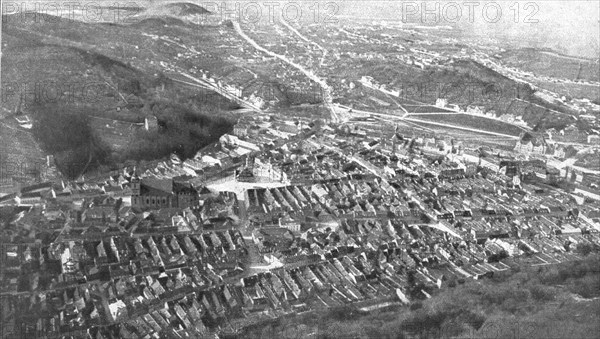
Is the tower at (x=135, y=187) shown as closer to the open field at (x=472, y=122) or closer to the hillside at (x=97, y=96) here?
the hillside at (x=97, y=96)

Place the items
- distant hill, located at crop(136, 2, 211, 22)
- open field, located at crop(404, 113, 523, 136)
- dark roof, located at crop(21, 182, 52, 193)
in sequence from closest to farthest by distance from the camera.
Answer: dark roof, located at crop(21, 182, 52, 193), distant hill, located at crop(136, 2, 211, 22), open field, located at crop(404, 113, 523, 136)

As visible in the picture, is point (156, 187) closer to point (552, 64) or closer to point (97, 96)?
point (97, 96)

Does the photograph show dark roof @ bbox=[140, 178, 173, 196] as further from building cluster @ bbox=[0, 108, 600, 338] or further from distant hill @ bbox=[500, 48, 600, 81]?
distant hill @ bbox=[500, 48, 600, 81]

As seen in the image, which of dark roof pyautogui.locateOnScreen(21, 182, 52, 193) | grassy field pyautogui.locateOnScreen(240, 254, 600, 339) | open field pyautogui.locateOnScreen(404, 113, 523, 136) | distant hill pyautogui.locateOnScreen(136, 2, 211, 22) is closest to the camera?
grassy field pyautogui.locateOnScreen(240, 254, 600, 339)

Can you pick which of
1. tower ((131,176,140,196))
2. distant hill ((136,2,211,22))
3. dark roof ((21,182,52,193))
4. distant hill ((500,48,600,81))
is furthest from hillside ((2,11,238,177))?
distant hill ((500,48,600,81))

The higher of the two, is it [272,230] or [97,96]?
[97,96]

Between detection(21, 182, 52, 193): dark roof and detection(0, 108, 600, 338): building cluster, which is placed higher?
detection(21, 182, 52, 193): dark roof

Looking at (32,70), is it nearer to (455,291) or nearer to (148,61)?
(148,61)

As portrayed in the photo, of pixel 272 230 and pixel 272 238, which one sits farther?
pixel 272 230

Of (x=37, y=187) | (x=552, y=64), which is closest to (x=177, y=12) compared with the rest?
(x=37, y=187)
